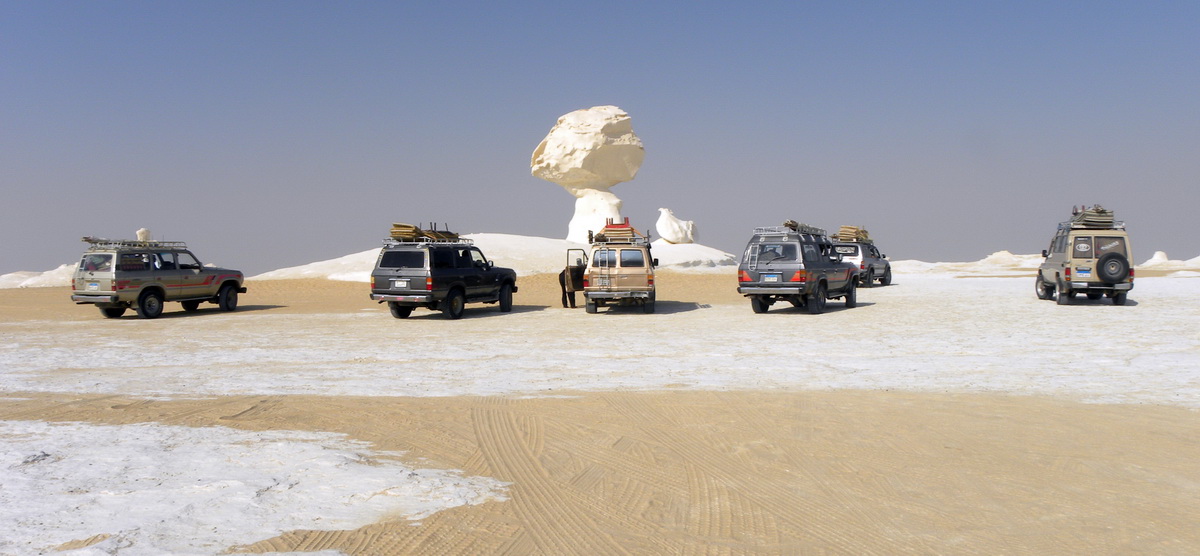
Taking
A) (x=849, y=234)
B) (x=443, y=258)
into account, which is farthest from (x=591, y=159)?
(x=443, y=258)

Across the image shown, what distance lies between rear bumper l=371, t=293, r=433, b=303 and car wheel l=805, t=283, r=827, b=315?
8976 millimetres

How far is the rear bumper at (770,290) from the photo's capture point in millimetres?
19000

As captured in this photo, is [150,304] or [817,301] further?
[150,304]

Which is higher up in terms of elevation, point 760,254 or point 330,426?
point 760,254

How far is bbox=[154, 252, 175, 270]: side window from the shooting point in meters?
20.4

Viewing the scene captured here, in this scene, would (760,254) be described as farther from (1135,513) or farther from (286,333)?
(1135,513)

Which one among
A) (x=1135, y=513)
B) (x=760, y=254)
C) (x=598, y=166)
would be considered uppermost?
(x=598, y=166)

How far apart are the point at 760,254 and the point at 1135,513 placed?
1493 centimetres

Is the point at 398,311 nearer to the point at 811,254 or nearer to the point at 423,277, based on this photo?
the point at 423,277

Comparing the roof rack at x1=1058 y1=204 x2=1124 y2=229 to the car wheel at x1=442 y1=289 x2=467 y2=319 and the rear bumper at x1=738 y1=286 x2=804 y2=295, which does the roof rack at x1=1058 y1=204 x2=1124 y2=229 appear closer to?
the rear bumper at x1=738 y1=286 x2=804 y2=295

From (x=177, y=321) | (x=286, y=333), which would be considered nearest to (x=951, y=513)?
(x=286, y=333)

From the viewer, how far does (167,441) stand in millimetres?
6840

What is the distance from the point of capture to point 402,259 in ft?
62.9

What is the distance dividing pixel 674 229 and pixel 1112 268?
39671 mm
